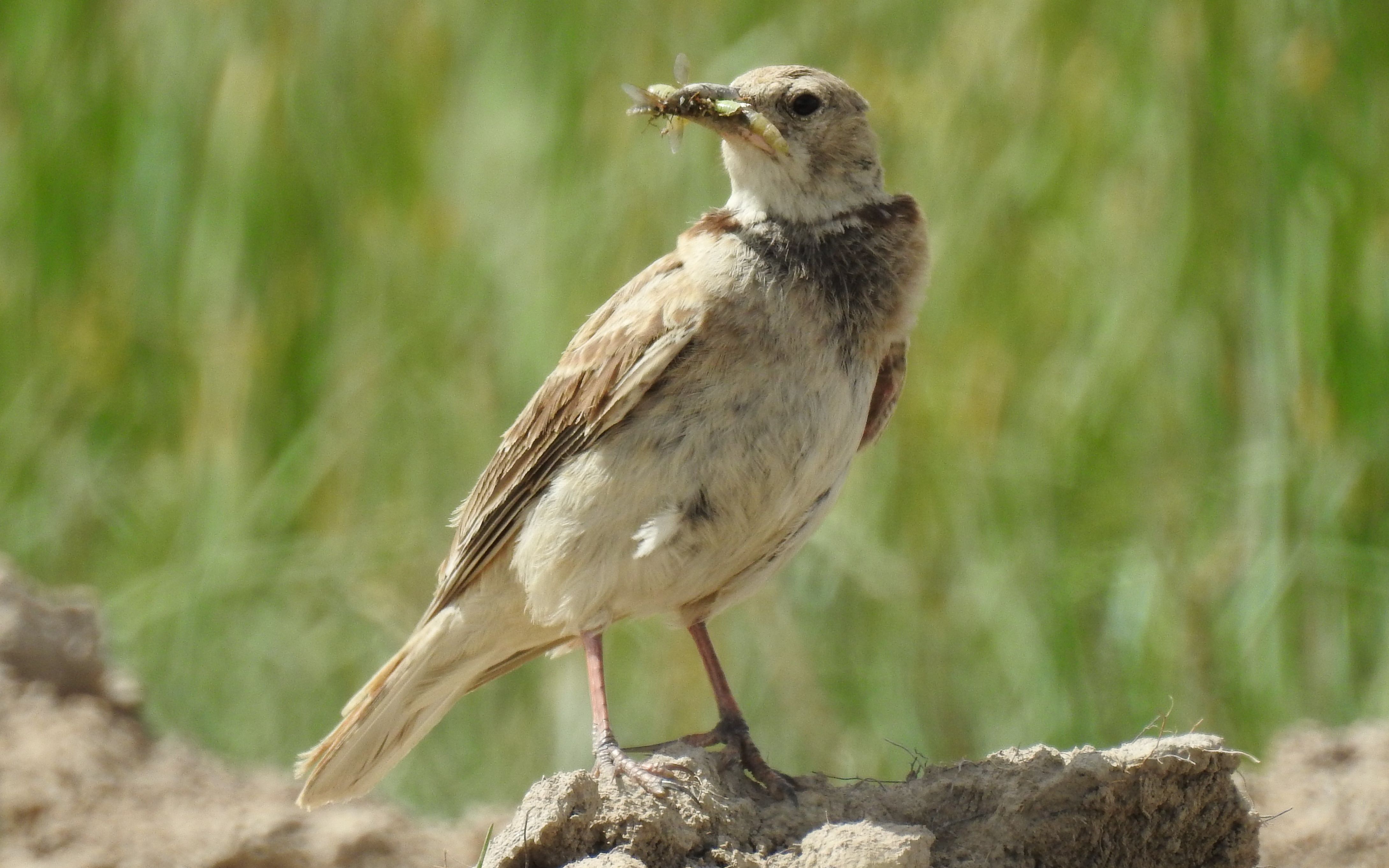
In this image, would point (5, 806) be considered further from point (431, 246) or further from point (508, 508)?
point (431, 246)

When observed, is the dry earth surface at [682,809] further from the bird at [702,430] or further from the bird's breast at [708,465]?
the bird's breast at [708,465]

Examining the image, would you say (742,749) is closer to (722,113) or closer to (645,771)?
(645,771)

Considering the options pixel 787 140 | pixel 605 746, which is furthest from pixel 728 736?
pixel 787 140

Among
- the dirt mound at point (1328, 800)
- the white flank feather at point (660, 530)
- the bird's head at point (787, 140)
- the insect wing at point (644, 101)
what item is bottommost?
the dirt mound at point (1328, 800)

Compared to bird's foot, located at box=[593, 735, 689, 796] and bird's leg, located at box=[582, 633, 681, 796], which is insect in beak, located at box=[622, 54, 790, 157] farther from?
bird's foot, located at box=[593, 735, 689, 796]

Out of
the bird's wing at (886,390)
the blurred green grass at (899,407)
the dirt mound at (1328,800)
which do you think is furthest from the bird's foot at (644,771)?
the blurred green grass at (899,407)

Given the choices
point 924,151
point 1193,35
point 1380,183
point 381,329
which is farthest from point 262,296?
point 1380,183

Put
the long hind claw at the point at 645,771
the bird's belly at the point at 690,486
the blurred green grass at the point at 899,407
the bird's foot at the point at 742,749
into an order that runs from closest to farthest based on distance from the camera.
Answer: the long hind claw at the point at 645,771, the bird's foot at the point at 742,749, the bird's belly at the point at 690,486, the blurred green grass at the point at 899,407

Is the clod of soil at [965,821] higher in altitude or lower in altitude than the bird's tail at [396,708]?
lower

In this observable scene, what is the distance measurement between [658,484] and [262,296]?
16.5 feet

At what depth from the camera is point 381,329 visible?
326 inches

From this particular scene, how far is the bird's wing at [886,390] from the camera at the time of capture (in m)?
4.61

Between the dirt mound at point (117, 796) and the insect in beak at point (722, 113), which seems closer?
the insect in beak at point (722, 113)

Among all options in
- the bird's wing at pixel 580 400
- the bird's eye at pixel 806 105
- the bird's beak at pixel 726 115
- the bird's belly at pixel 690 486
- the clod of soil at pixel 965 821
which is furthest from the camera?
the bird's eye at pixel 806 105
